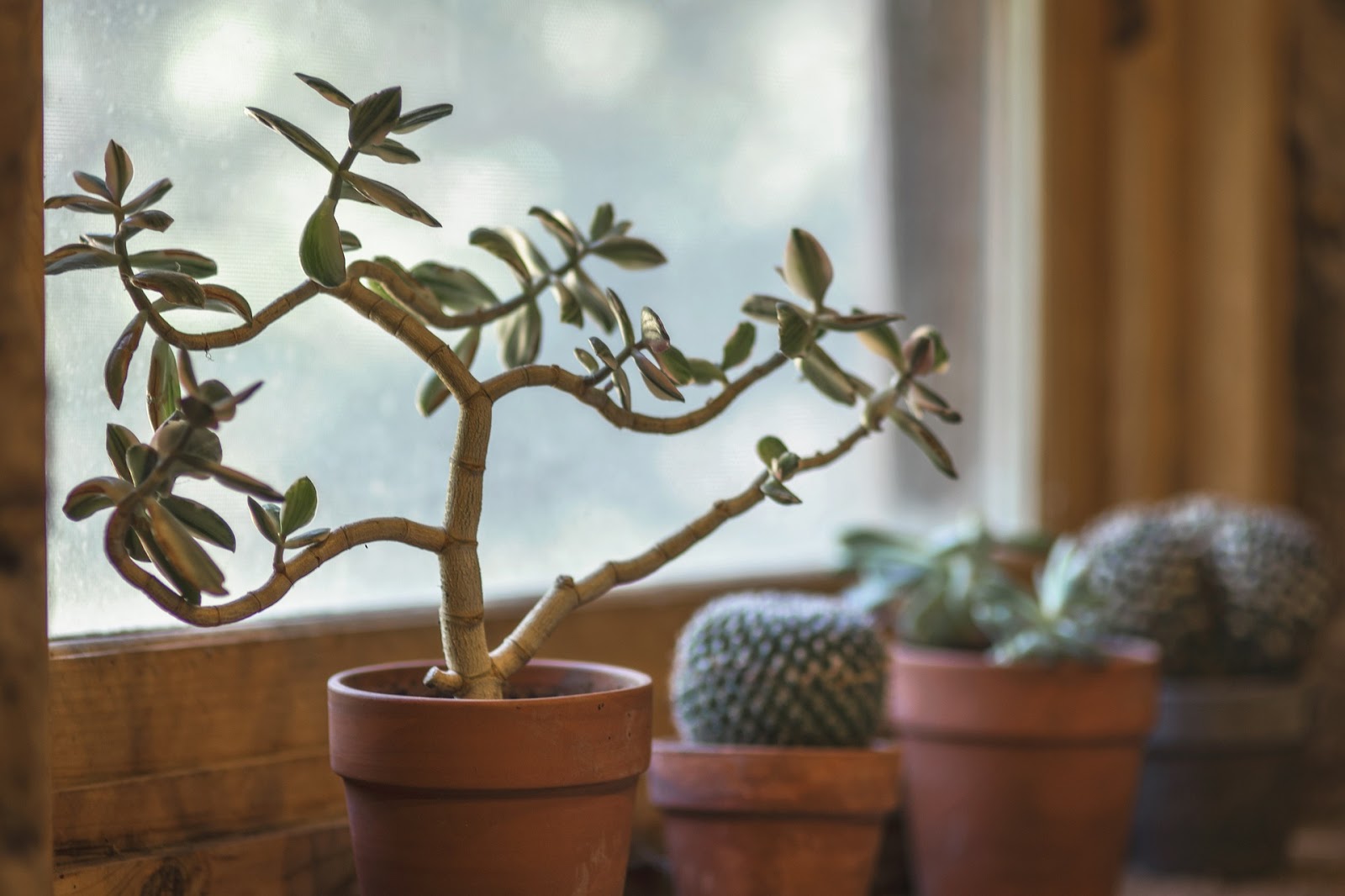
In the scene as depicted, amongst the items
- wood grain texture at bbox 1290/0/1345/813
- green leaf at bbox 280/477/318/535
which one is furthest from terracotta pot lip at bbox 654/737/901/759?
wood grain texture at bbox 1290/0/1345/813

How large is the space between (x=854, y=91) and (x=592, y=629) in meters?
0.64

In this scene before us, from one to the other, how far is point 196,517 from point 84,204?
0.59ft

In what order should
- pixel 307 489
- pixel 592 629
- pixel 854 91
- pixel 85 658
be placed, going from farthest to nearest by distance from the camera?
pixel 854 91 → pixel 592 629 → pixel 85 658 → pixel 307 489

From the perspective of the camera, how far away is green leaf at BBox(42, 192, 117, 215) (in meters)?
0.67

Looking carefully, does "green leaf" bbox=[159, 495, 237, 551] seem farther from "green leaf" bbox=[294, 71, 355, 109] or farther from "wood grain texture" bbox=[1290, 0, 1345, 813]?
"wood grain texture" bbox=[1290, 0, 1345, 813]

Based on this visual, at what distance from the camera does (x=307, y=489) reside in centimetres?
68

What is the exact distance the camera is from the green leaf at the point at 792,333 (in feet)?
2.47

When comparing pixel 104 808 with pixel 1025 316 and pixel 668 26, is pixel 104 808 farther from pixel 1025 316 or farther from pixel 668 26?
pixel 1025 316

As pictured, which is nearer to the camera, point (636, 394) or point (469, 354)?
point (469, 354)

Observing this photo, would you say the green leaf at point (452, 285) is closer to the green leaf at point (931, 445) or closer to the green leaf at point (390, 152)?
the green leaf at point (390, 152)

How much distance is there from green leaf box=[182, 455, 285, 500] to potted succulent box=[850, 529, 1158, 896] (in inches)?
27.2

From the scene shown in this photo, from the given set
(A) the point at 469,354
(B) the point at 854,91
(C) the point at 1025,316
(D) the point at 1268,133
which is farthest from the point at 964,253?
(A) the point at 469,354

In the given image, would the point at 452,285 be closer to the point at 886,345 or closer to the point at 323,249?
the point at 323,249

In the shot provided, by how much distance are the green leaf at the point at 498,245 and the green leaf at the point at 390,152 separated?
0.12 meters
